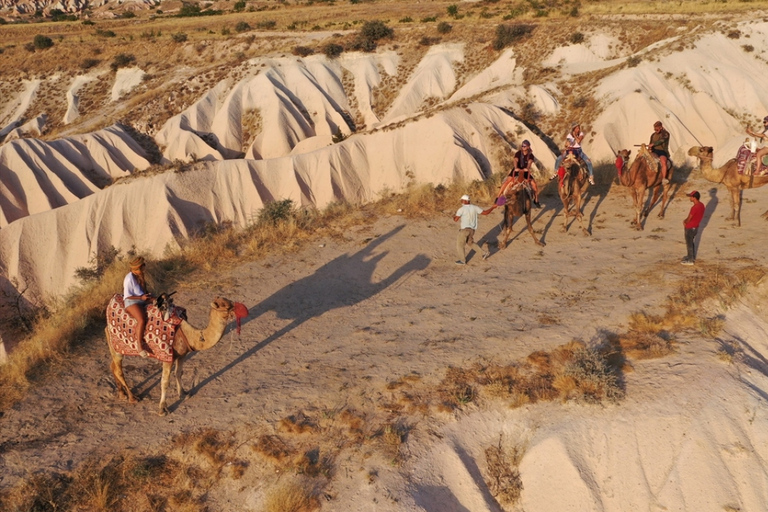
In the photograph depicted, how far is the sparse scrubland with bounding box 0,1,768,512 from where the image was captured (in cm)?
643

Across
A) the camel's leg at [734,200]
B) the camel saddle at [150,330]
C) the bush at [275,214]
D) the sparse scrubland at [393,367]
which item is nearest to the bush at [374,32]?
the sparse scrubland at [393,367]

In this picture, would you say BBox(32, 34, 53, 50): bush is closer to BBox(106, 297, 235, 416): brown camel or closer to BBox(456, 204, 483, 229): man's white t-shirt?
BBox(106, 297, 235, 416): brown camel

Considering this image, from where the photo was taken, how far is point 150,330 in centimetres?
730

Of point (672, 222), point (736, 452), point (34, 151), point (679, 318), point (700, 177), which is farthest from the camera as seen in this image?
point (34, 151)

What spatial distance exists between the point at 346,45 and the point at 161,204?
27523mm

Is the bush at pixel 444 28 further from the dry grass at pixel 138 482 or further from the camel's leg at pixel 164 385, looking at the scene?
the dry grass at pixel 138 482

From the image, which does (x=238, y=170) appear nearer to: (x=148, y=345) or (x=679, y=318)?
(x=148, y=345)

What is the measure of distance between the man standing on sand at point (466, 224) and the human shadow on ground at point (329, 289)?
3.28 ft

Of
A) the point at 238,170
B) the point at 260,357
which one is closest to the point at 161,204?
the point at 238,170

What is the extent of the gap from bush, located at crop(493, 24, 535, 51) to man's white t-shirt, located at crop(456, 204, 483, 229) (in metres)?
28.2

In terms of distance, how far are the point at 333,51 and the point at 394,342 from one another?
118ft

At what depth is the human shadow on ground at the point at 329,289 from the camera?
34.1 feet

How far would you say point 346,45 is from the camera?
132 ft

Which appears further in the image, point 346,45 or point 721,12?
point 346,45
